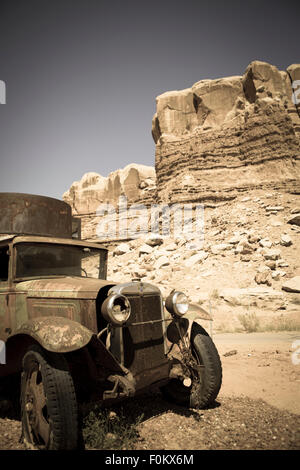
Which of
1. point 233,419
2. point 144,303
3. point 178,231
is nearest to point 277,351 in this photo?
point 233,419

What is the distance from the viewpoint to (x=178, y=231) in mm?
25250

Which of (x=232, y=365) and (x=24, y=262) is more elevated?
(x=24, y=262)

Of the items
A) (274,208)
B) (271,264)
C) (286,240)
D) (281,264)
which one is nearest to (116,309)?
(271,264)

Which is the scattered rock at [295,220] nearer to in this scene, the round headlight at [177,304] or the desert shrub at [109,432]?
the round headlight at [177,304]

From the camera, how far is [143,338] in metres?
3.40

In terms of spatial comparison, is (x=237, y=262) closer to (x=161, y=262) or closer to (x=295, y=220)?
(x=161, y=262)

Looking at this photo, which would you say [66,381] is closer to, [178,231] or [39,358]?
[39,358]

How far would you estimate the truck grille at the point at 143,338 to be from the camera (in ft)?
10.6

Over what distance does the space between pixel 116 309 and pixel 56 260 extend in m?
1.46

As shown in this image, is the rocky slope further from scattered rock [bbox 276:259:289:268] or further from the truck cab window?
the truck cab window

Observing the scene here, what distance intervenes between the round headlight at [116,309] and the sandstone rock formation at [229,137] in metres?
25.0

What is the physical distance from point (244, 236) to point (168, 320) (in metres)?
→ 16.7

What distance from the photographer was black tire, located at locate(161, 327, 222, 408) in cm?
374

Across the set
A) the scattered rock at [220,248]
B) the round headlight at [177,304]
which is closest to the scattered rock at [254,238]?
the scattered rock at [220,248]
